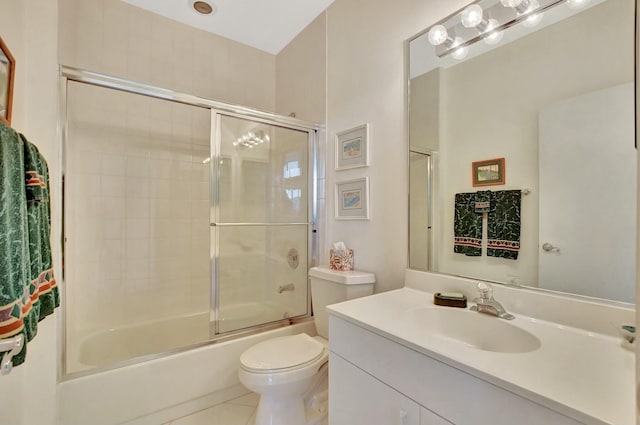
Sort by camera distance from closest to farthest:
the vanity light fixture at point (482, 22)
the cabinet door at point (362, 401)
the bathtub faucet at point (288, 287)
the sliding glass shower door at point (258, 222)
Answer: the cabinet door at point (362, 401), the vanity light fixture at point (482, 22), the sliding glass shower door at point (258, 222), the bathtub faucet at point (288, 287)

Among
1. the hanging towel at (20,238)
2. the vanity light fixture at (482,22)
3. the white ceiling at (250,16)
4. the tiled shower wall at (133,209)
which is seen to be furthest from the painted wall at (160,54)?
the vanity light fixture at (482,22)

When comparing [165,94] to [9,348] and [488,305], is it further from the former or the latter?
[488,305]

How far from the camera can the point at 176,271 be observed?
2297 mm

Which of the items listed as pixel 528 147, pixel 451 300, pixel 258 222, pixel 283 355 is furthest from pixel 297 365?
pixel 528 147

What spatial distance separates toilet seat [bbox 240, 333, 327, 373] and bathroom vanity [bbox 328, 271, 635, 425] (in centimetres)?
34

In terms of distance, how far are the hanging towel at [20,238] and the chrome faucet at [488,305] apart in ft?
4.65

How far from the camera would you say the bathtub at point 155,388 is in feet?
4.41

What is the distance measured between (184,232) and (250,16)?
177 centimetres

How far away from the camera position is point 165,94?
1.57 metres

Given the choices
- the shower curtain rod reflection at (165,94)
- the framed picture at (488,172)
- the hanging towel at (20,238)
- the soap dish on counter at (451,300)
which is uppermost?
the shower curtain rod reflection at (165,94)

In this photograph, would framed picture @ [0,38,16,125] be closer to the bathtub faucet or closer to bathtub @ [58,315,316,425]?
bathtub @ [58,315,316,425]

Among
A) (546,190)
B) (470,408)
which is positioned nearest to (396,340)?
(470,408)

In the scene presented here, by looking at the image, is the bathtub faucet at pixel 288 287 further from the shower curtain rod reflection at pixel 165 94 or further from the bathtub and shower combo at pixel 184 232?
the shower curtain rod reflection at pixel 165 94

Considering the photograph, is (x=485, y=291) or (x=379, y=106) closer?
(x=485, y=291)
